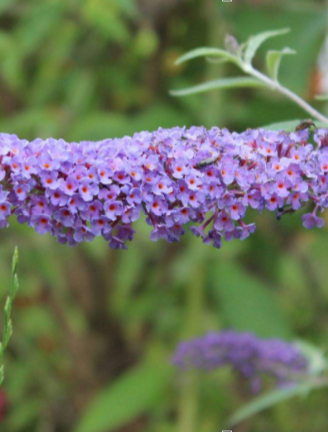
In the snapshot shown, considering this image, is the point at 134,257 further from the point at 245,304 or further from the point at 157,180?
the point at 157,180

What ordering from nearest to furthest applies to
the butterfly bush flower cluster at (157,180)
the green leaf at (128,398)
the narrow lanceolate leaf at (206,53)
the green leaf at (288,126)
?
the butterfly bush flower cluster at (157,180), the green leaf at (288,126), the narrow lanceolate leaf at (206,53), the green leaf at (128,398)

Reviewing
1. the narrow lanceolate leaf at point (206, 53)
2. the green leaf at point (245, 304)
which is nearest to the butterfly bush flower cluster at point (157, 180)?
the narrow lanceolate leaf at point (206, 53)

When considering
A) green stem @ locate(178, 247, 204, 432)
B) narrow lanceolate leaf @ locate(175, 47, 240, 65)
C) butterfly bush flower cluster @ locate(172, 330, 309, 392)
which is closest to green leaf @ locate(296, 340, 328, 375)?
butterfly bush flower cluster @ locate(172, 330, 309, 392)

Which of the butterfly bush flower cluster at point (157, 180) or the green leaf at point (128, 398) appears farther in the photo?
the green leaf at point (128, 398)

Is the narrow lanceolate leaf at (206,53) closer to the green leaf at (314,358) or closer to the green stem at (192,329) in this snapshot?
the green leaf at (314,358)

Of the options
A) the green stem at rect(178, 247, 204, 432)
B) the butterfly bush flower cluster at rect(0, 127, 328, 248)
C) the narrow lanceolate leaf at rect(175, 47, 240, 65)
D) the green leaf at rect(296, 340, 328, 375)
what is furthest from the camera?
the green stem at rect(178, 247, 204, 432)

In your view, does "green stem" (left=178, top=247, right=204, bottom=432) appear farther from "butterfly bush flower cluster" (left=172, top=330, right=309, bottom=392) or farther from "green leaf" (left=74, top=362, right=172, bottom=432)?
"butterfly bush flower cluster" (left=172, top=330, right=309, bottom=392)

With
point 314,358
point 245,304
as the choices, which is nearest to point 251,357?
point 314,358
